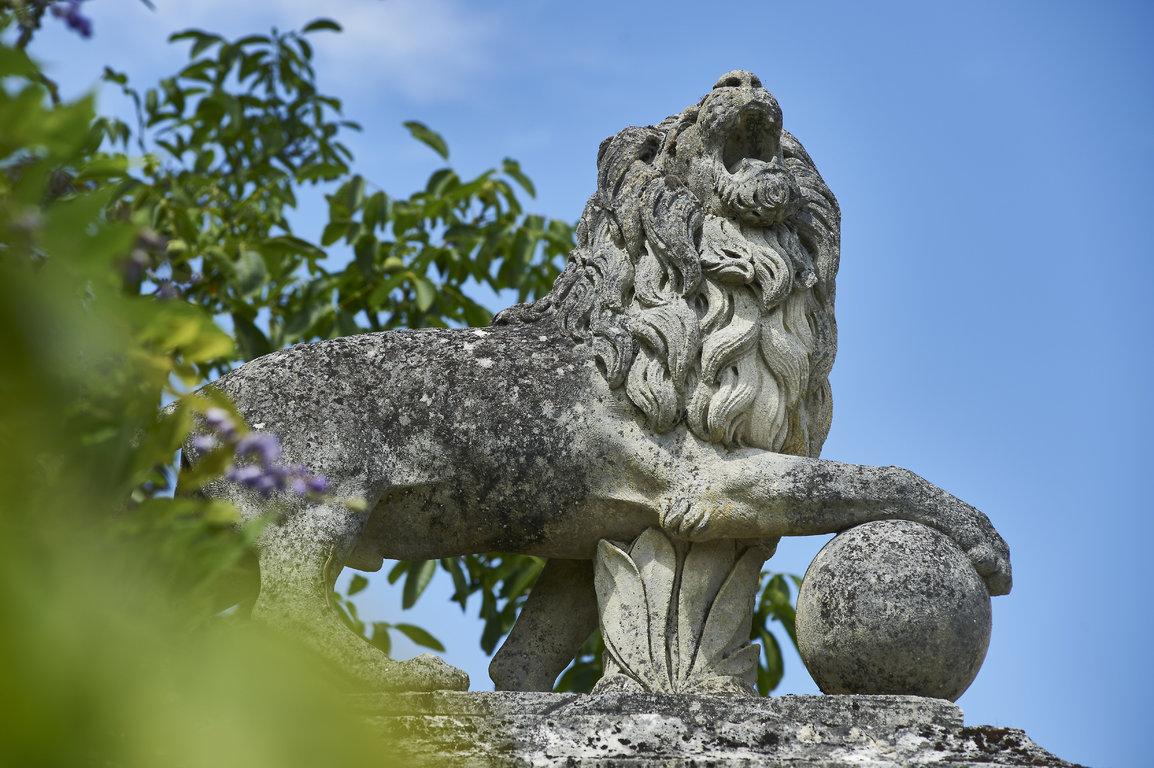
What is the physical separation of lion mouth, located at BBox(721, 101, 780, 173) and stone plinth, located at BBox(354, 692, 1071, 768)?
168 cm

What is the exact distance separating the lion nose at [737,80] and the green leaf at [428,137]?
9.87 feet

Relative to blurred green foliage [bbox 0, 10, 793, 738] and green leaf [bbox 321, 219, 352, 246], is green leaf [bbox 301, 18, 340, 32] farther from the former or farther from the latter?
blurred green foliage [bbox 0, 10, 793, 738]

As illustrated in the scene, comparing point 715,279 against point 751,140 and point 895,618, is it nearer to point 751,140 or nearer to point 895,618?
point 751,140

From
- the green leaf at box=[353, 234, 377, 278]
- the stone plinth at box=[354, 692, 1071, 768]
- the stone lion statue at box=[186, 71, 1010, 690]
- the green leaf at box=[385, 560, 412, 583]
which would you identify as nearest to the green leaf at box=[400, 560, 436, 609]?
the green leaf at box=[385, 560, 412, 583]

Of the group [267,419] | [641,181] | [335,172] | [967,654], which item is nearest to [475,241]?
[335,172]

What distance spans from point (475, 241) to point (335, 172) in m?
0.82

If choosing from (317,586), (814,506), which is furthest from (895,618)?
(317,586)

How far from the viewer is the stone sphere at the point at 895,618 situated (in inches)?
126

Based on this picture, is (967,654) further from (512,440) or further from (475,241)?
(475,241)

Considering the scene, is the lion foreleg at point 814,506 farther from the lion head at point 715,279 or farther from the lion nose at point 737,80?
the lion nose at point 737,80

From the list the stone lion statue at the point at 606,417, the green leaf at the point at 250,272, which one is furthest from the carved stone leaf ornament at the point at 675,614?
the green leaf at the point at 250,272

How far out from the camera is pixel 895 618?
320 cm

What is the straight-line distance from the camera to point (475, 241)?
Result: 6.48 m

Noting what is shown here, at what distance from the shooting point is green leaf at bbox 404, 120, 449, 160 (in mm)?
6762
